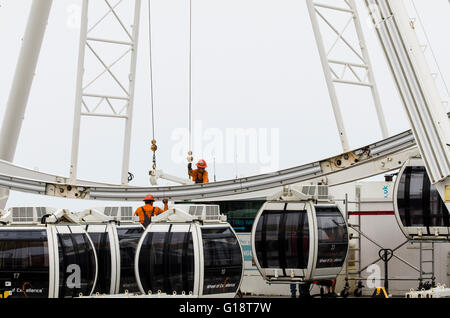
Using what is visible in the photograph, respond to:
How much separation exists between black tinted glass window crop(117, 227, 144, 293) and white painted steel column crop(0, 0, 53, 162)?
50.2 ft

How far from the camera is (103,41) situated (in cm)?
4062

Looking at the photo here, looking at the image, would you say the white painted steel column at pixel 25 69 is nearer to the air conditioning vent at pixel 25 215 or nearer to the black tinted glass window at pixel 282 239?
the black tinted glass window at pixel 282 239

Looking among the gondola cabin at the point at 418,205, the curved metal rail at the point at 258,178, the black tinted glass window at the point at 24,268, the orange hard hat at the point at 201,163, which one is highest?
the orange hard hat at the point at 201,163

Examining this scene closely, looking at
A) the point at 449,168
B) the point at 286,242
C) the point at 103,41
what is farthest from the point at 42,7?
the point at 449,168

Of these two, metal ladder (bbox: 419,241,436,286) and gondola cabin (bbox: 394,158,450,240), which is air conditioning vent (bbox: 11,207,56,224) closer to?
gondola cabin (bbox: 394,158,450,240)

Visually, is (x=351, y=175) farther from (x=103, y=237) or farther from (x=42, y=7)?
(x=42, y=7)

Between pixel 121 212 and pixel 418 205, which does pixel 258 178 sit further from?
pixel 121 212

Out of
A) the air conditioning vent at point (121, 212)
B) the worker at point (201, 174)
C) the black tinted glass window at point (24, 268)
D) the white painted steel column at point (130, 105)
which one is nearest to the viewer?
the black tinted glass window at point (24, 268)

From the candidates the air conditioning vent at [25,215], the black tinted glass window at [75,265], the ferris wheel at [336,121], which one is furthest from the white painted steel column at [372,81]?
the air conditioning vent at [25,215]

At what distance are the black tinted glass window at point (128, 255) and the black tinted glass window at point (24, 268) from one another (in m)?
3.42

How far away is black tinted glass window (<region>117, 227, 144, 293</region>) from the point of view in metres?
23.5

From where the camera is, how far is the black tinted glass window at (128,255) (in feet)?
77.2

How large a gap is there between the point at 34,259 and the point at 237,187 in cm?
1363
